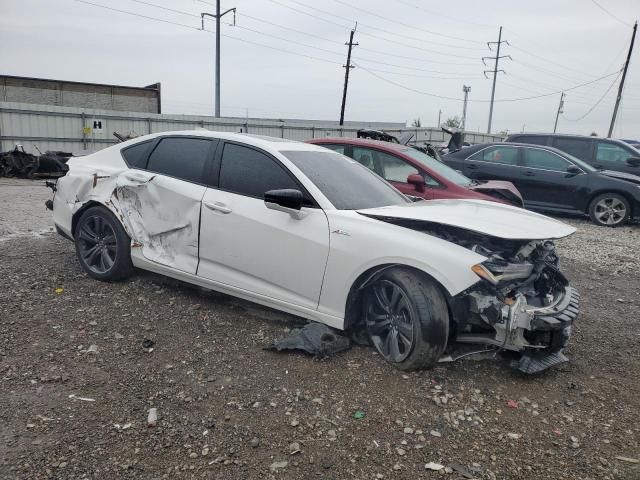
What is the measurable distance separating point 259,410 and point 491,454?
129 centimetres

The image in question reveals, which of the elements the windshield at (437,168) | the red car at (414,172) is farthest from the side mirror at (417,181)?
the windshield at (437,168)

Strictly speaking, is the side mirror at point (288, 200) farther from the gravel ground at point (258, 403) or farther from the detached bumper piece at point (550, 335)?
the detached bumper piece at point (550, 335)

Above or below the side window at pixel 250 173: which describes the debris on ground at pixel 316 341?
below

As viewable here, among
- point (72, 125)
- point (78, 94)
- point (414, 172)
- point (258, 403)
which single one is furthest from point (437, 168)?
point (78, 94)

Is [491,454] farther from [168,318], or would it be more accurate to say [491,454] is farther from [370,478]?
[168,318]

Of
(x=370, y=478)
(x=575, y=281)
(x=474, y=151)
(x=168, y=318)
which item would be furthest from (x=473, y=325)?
(x=474, y=151)

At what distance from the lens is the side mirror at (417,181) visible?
6.67 m

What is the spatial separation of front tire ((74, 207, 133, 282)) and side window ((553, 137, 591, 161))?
10602mm

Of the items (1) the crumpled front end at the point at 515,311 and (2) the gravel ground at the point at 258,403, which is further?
(1) the crumpled front end at the point at 515,311

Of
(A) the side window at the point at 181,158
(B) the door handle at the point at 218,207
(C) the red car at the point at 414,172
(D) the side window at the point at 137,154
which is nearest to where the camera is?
(B) the door handle at the point at 218,207

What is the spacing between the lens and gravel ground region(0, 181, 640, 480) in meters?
2.63

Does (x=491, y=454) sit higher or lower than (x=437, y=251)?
lower

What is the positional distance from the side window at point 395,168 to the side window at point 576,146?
263 inches

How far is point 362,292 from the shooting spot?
3.75 metres
